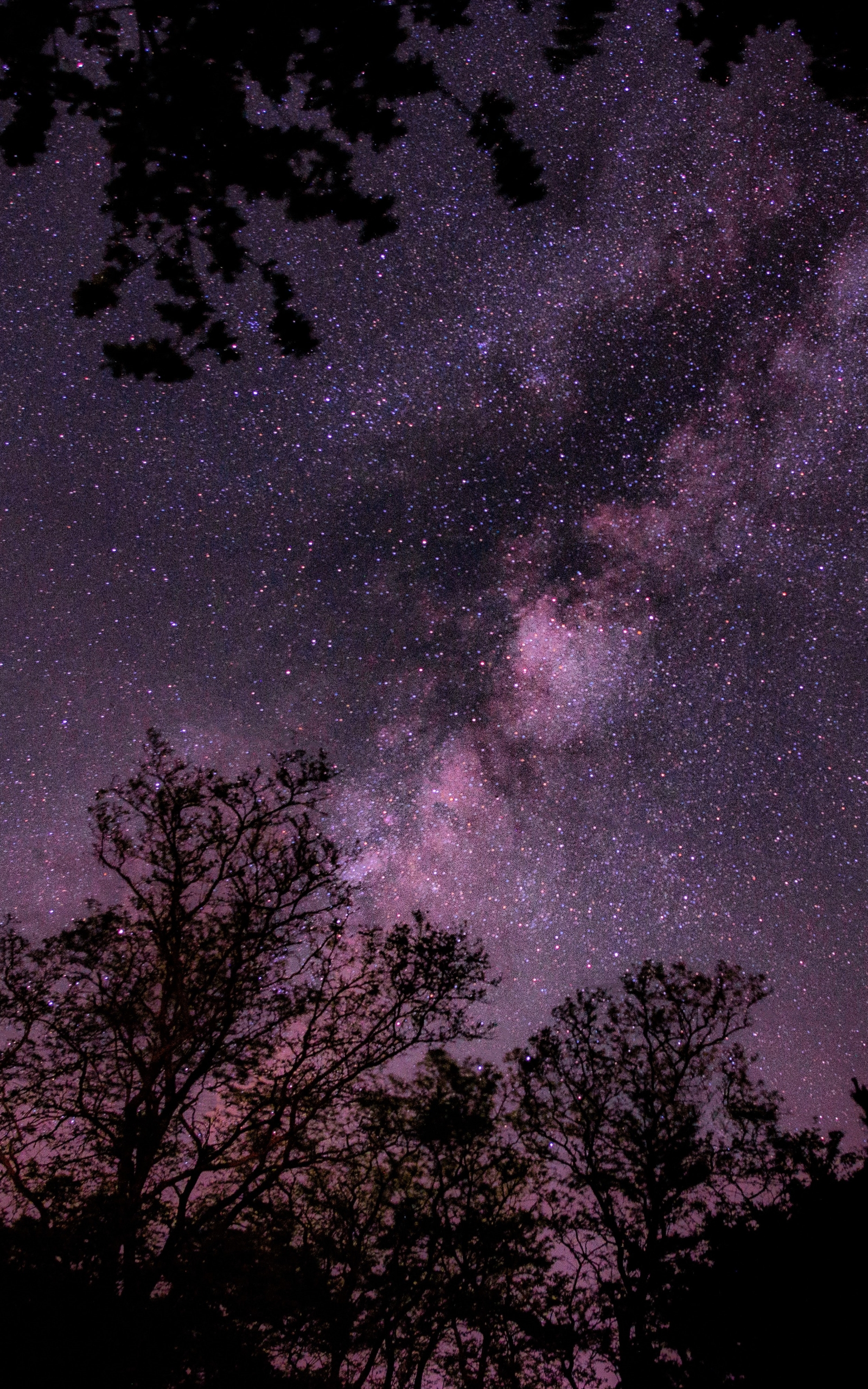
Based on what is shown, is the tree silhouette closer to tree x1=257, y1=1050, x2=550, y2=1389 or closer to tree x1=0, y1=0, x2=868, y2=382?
tree x1=257, y1=1050, x2=550, y2=1389

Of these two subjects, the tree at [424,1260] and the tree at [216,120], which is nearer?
the tree at [216,120]

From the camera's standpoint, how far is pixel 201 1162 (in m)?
10.2

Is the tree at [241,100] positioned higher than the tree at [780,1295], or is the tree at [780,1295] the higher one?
the tree at [241,100]

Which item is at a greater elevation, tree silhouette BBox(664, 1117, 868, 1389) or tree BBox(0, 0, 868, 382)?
tree BBox(0, 0, 868, 382)

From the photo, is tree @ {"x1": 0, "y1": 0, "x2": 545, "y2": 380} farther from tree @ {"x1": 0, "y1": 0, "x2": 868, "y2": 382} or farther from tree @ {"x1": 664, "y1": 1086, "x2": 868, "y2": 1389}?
tree @ {"x1": 664, "y1": 1086, "x2": 868, "y2": 1389}

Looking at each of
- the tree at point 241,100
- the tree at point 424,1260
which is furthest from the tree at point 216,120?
the tree at point 424,1260

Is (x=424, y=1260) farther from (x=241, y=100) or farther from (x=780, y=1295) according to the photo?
(x=241, y=100)

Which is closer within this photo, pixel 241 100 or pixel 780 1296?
pixel 241 100

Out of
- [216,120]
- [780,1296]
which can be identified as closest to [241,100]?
[216,120]

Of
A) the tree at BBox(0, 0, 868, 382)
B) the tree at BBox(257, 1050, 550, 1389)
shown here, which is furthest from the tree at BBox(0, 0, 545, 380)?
the tree at BBox(257, 1050, 550, 1389)

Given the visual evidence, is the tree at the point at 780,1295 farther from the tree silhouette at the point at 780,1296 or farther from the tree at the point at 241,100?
the tree at the point at 241,100

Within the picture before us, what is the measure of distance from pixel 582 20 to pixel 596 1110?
19.4 metres

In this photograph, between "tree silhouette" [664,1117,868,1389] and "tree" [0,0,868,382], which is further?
"tree silhouette" [664,1117,868,1389]

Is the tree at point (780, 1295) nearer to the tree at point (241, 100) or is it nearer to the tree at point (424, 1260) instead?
the tree at point (424, 1260)
